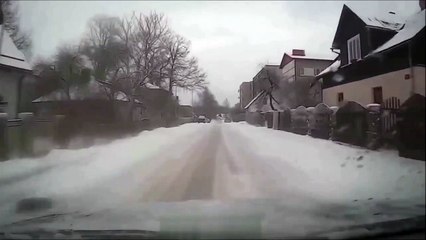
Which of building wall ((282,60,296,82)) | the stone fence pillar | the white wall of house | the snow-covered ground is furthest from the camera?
the stone fence pillar

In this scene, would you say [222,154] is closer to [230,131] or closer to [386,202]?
[230,131]

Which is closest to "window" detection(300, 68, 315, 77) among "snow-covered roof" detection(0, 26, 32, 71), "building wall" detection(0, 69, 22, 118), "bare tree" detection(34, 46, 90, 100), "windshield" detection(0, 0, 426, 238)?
"windshield" detection(0, 0, 426, 238)

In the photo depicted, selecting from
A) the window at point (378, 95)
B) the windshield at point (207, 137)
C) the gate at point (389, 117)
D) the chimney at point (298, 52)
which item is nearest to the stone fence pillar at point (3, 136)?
the windshield at point (207, 137)

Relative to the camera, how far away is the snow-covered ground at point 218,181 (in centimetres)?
425

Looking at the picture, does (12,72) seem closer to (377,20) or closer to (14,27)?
(14,27)

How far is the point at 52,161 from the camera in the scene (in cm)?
650

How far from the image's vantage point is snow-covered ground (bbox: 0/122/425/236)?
425 cm

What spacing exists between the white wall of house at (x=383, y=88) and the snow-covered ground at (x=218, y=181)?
541 millimetres

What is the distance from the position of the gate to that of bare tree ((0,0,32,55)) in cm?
471

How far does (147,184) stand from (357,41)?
345cm

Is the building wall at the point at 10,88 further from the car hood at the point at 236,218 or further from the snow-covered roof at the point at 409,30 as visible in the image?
the snow-covered roof at the point at 409,30

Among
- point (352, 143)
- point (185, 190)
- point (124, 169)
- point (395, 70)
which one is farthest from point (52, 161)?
point (395, 70)

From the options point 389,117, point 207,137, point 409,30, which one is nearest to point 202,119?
point 207,137

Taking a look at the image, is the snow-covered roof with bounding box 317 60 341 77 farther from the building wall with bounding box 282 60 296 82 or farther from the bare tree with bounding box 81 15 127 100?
the bare tree with bounding box 81 15 127 100
